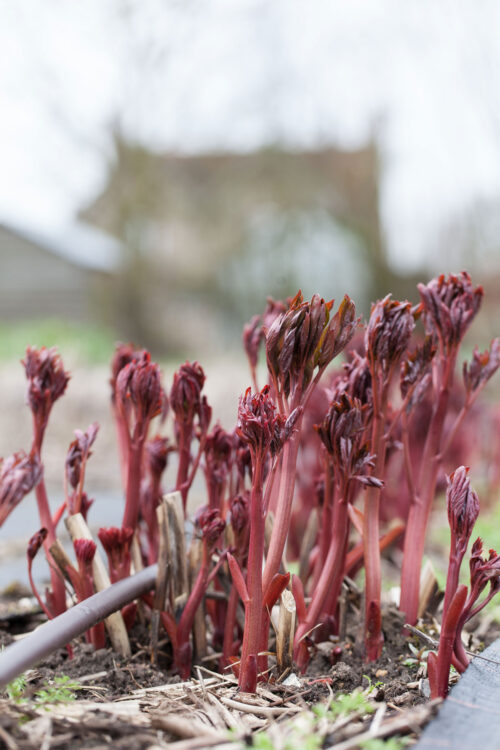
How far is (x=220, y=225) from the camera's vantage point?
12.2 m

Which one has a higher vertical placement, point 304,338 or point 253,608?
point 304,338

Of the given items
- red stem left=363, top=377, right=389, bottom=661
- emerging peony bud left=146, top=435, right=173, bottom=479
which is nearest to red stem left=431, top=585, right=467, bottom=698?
red stem left=363, top=377, right=389, bottom=661

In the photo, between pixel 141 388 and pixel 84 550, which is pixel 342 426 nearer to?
pixel 141 388

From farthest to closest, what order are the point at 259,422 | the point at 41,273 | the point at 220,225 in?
the point at 41,273
the point at 220,225
the point at 259,422

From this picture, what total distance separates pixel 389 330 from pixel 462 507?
36cm

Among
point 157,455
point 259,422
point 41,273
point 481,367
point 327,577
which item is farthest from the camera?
point 41,273

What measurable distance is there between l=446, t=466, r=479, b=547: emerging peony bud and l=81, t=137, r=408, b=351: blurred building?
32.5 ft

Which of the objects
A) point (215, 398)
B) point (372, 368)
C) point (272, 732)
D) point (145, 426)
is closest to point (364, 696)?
point (272, 732)

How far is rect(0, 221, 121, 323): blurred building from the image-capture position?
20.0 metres

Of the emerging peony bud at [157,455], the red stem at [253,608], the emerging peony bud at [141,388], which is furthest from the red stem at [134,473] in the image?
the red stem at [253,608]

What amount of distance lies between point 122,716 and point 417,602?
714 mm

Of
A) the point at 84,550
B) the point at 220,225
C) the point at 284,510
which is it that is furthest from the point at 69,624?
the point at 220,225

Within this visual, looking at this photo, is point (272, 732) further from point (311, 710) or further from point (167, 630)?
point (167, 630)

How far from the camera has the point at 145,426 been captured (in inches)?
56.7
